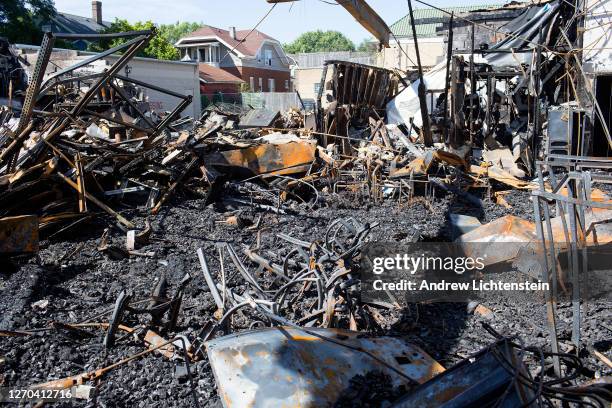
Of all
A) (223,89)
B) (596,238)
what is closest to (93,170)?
(596,238)

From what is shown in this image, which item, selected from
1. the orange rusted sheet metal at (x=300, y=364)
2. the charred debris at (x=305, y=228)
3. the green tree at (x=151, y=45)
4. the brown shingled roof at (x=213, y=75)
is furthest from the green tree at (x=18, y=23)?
the orange rusted sheet metal at (x=300, y=364)

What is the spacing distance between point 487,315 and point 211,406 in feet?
9.71

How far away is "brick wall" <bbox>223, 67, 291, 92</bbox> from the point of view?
49.0 meters

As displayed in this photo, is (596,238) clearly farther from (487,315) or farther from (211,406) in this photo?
(211,406)

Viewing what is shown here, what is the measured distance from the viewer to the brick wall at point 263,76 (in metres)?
49.0

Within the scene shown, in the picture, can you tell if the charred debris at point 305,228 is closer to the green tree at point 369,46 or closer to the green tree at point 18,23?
the green tree at point 18,23

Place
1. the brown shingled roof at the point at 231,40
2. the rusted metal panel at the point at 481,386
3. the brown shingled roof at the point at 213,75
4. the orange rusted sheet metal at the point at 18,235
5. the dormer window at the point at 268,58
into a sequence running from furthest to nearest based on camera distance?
the dormer window at the point at 268,58 < the brown shingled roof at the point at 231,40 < the brown shingled roof at the point at 213,75 < the orange rusted sheet metal at the point at 18,235 < the rusted metal panel at the point at 481,386

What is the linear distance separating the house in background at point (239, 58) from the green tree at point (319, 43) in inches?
2222

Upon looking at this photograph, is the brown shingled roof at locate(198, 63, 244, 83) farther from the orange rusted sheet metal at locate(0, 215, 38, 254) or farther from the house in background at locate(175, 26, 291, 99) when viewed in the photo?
the orange rusted sheet metal at locate(0, 215, 38, 254)

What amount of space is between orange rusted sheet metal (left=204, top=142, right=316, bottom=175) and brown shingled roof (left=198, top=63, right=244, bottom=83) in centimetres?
3174

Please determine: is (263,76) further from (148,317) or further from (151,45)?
(148,317)

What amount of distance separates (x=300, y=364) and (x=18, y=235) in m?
4.96

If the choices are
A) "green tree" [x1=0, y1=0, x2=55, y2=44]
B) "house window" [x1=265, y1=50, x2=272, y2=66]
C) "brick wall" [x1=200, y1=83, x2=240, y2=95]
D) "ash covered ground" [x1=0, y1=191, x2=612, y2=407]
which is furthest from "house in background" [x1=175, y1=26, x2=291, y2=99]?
"ash covered ground" [x1=0, y1=191, x2=612, y2=407]

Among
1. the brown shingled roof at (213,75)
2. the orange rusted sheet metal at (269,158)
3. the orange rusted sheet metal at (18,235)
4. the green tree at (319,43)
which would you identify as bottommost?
the orange rusted sheet metal at (18,235)
